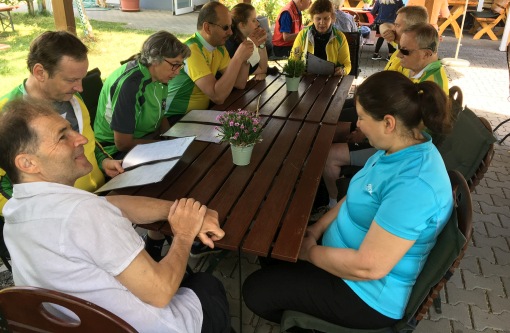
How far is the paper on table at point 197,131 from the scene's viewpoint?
2322 mm

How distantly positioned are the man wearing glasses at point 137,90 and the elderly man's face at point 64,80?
331 mm

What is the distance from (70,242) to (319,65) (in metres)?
3.42

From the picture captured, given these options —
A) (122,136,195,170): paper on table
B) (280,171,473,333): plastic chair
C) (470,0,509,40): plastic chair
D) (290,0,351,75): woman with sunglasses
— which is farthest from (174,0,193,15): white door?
(280,171,473,333): plastic chair

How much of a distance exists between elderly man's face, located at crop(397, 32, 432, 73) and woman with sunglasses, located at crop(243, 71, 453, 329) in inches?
55.0

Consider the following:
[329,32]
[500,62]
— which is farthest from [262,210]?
[500,62]

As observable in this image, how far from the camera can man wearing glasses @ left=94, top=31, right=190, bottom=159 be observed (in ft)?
7.51

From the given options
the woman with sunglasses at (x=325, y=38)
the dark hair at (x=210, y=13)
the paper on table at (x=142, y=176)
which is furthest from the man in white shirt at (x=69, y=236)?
the woman with sunglasses at (x=325, y=38)

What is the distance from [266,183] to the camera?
1.85 meters

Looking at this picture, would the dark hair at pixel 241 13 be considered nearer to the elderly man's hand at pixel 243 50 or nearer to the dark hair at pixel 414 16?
the elderly man's hand at pixel 243 50

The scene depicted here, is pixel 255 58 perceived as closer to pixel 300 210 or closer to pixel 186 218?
pixel 300 210

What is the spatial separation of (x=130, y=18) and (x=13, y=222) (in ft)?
43.7

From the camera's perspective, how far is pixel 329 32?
4.27 meters

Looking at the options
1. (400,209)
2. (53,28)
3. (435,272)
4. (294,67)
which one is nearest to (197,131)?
(294,67)

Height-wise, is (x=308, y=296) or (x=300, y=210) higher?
(x=300, y=210)
